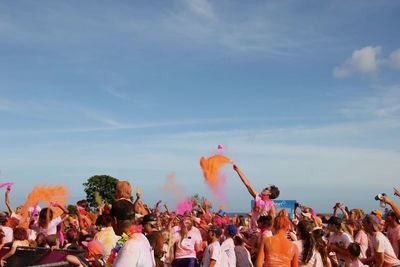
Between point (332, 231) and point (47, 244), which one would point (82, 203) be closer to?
point (47, 244)

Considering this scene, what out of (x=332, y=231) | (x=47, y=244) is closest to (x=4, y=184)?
(x=47, y=244)

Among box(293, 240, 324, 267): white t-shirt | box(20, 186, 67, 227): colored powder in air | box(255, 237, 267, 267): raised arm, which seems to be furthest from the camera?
box(20, 186, 67, 227): colored powder in air

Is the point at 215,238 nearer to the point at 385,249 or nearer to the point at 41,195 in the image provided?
the point at 385,249

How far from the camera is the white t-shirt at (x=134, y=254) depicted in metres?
3.79

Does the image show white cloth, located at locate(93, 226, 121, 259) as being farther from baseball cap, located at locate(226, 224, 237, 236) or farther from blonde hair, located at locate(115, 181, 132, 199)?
baseball cap, located at locate(226, 224, 237, 236)

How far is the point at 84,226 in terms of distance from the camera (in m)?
9.59

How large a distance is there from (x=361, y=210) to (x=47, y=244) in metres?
7.95

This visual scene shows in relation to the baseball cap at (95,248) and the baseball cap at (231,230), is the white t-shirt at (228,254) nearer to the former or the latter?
the baseball cap at (231,230)

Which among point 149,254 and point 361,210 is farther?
point 361,210

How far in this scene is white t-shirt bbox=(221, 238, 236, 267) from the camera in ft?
28.5

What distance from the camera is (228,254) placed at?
878 centimetres

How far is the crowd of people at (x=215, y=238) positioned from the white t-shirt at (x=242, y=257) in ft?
0.06

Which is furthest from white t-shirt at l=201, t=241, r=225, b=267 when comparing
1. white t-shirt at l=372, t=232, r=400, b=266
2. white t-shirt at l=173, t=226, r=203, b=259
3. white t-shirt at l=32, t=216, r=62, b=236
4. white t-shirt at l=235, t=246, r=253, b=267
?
white t-shirt at l=32, t=216, r=62, b=236

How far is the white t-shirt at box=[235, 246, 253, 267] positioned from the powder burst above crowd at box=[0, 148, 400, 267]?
0.06 feet
